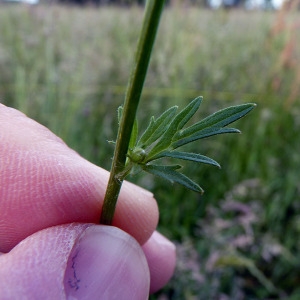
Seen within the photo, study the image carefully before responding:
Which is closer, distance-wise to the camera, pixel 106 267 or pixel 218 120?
pixel 218 120

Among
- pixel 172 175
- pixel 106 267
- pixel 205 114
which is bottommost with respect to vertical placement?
pixel 205 114

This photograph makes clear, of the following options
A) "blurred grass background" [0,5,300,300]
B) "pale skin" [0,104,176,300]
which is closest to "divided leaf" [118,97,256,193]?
"pale skin" [0,104,176,300]

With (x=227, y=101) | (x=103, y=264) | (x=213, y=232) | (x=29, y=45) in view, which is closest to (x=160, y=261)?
(x=103, y=264)

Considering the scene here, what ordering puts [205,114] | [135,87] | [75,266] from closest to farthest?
[135,87]
[75,266]
[205,114]

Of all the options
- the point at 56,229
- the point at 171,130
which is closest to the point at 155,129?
the point at 171,130

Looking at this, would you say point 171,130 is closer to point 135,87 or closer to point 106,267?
point 135,87

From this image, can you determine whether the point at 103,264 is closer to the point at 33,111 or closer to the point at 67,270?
the point at 67,270

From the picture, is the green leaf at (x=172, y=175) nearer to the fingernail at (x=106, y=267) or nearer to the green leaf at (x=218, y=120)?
the green leaf at (x=218, y=120)
